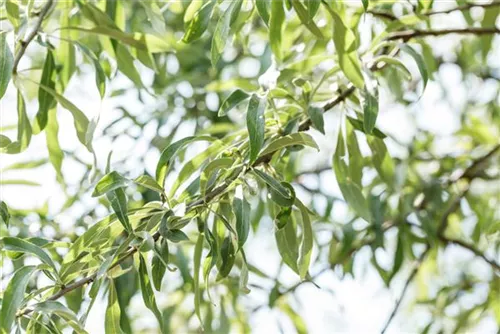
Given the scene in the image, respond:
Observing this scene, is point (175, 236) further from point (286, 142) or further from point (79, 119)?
point (79, 119)

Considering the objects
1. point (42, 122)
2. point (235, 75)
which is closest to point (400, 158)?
point (235, 75)

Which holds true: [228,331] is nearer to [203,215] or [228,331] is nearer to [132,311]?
[132,311]

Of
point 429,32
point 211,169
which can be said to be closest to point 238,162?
point 211,169

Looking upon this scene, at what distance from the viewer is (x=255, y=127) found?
1.08 m

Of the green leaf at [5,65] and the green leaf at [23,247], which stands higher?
the green leaf at [5,65]

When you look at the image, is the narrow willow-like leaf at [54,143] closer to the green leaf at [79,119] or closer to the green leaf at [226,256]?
the green leaf at [79,119]

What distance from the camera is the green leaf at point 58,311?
100cm

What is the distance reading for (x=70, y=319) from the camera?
100 cm

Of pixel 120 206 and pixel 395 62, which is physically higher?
pixel 395 62

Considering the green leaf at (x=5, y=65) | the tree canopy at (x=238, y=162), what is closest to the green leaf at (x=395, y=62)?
the tree canopy at (x=238, y=162)

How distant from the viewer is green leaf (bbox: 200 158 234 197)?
110cm

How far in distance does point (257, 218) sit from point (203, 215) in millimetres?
657

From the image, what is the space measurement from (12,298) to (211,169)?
25 centimetres

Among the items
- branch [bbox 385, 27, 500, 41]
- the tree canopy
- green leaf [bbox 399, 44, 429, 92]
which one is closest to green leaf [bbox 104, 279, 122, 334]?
the tree canopy
